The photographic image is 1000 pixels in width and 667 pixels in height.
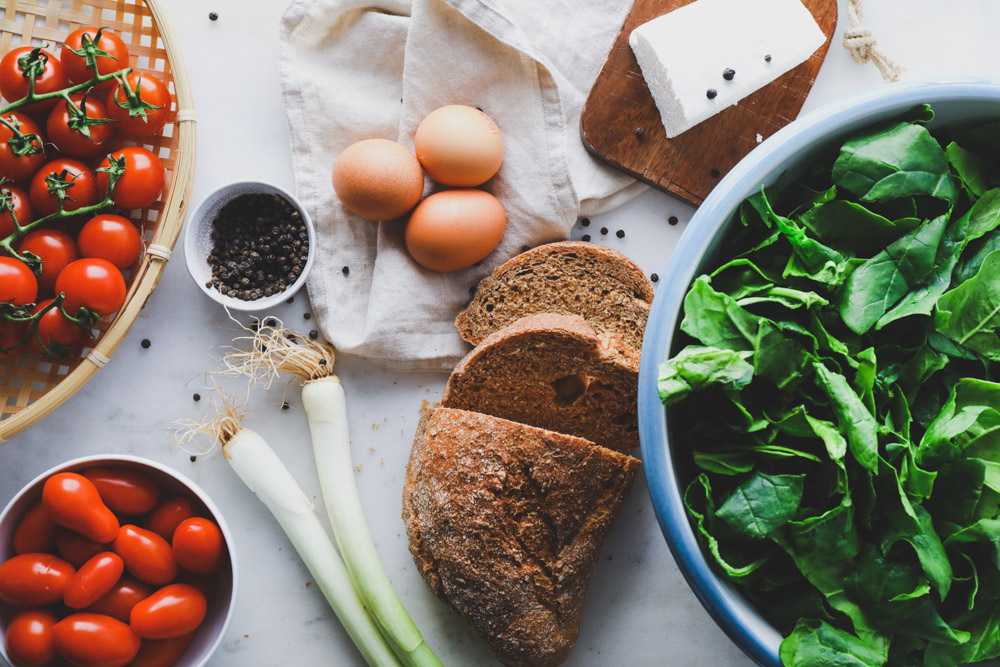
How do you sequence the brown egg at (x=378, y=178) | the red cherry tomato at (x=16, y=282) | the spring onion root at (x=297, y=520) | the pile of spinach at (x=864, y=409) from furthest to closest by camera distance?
the spring onion root at (x=297, y=520)
the brown egg at (x=378, y=178)
the red cherry tomato at (x=16, y=282)
the pile of spinach at (x=864, y=409)

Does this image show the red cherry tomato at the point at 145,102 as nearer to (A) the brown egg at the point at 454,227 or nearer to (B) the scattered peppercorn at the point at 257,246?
(B) the scattered peppercorn at the point at 257,246

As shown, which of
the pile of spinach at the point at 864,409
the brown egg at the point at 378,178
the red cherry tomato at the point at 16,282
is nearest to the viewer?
the pile of spinach at the point at 864,409

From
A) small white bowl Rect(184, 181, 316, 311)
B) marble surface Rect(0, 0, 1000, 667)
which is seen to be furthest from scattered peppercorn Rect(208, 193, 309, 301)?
marble surface Rect(0, 0, 1000, 667)

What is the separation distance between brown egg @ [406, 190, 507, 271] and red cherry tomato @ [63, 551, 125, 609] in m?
0.91

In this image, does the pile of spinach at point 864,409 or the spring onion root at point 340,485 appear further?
the spring onion root at point 340,485

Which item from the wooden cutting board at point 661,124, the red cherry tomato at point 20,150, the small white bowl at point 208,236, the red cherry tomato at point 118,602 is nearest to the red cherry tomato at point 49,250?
the red cherry tomato at point 20,150

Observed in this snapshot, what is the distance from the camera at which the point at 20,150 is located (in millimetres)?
1486

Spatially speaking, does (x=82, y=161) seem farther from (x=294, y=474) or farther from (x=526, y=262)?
(x=526, y=262)

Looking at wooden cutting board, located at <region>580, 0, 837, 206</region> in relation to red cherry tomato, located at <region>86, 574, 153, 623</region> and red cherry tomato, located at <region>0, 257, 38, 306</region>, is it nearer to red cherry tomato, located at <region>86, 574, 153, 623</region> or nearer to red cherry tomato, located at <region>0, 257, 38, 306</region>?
red cherry tomato, located at <region>0, 257, 38, 306</region>

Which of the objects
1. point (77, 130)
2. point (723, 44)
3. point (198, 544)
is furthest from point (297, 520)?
point (723, 44)

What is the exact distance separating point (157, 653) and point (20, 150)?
108 centimetres

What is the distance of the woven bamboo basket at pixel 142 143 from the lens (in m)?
1.54

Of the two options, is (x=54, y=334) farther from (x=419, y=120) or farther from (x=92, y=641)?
(x=419, y=120)

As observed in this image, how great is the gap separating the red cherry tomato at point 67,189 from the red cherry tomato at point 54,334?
0.69ft
